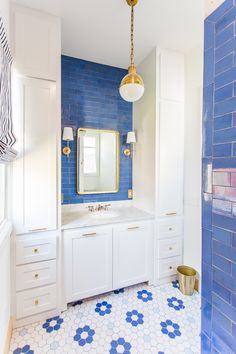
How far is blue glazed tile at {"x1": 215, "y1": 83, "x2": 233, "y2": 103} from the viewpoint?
0.71 metres

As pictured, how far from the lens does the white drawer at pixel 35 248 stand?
1.67m

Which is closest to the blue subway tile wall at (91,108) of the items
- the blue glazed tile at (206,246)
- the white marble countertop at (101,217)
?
the white marble countertop at (101,217)

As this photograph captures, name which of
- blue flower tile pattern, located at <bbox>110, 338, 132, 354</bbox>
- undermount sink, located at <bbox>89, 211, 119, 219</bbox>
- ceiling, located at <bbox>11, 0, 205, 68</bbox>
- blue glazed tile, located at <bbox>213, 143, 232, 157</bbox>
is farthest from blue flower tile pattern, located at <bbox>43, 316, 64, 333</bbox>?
ceiling, located at <bbox>11, 0, 205, 68</bbox>

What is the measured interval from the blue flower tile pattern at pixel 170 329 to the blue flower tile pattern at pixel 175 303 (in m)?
0.21

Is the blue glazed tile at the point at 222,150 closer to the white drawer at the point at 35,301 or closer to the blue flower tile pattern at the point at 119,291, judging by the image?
the white drawer at the point at 35,301

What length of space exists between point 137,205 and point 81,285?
118 cm

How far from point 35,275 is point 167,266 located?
146 centimetres

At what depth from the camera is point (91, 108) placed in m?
2.49

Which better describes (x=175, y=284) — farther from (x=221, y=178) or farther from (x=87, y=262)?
(x=221, y=178)

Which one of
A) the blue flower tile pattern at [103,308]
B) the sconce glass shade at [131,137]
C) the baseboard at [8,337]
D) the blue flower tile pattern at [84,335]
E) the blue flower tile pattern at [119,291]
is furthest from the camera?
the sconce glass shade at [131,137]

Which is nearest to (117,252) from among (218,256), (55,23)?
(218,256)

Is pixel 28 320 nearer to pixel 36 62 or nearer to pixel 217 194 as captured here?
pixel 217 194

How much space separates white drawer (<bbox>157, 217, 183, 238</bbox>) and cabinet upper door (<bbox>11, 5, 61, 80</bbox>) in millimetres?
1905

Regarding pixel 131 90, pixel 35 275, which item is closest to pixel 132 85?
pixel 131 90
